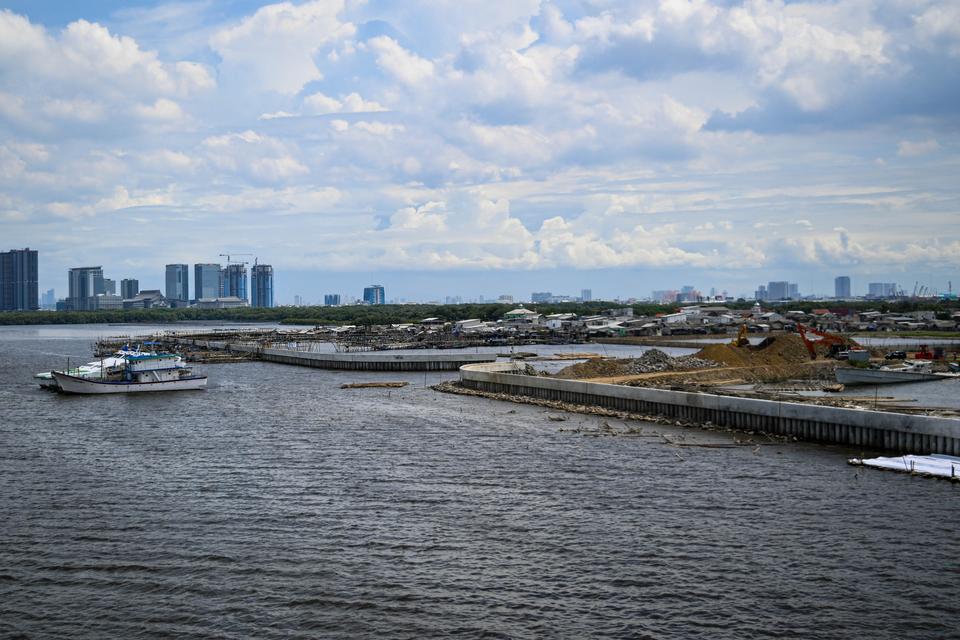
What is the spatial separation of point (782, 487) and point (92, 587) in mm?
21955

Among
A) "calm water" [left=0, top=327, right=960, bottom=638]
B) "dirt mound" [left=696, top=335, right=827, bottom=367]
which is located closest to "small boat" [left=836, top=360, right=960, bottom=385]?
"dirt mound" [left=696, top=335, right=827, bottom=367]

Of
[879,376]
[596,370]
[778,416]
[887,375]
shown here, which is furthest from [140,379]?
[887,375]

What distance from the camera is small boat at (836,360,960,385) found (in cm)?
6556

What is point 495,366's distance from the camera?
233 ft

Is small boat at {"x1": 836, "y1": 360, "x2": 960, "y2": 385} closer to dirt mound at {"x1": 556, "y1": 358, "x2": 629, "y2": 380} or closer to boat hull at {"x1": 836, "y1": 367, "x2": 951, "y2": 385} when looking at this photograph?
boat hull at {"x1": 836, "y1": 367, "x2": 951, "y2": 385}

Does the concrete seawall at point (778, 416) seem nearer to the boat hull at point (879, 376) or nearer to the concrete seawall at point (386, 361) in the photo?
the boat hull at point (879, 376)

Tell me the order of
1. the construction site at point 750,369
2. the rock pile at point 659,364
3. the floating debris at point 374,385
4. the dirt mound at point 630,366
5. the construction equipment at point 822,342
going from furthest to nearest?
the construction equipment at point 822,342, the floating debris at point 374,385, the rock pile at point 659,364, the dirt mound at point 630,366, the construction site at point 750,369

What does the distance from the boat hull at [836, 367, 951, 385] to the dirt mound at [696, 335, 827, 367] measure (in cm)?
635

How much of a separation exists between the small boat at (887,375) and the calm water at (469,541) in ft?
101

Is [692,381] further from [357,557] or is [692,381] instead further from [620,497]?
[357,557]

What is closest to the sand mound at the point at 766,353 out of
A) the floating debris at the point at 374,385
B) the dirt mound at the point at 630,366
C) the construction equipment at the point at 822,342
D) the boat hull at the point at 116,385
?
the construction equipment at the point at 822,342

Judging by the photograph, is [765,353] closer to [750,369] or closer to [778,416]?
[750,369]

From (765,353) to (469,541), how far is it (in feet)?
191

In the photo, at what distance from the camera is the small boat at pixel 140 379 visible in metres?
65.9
